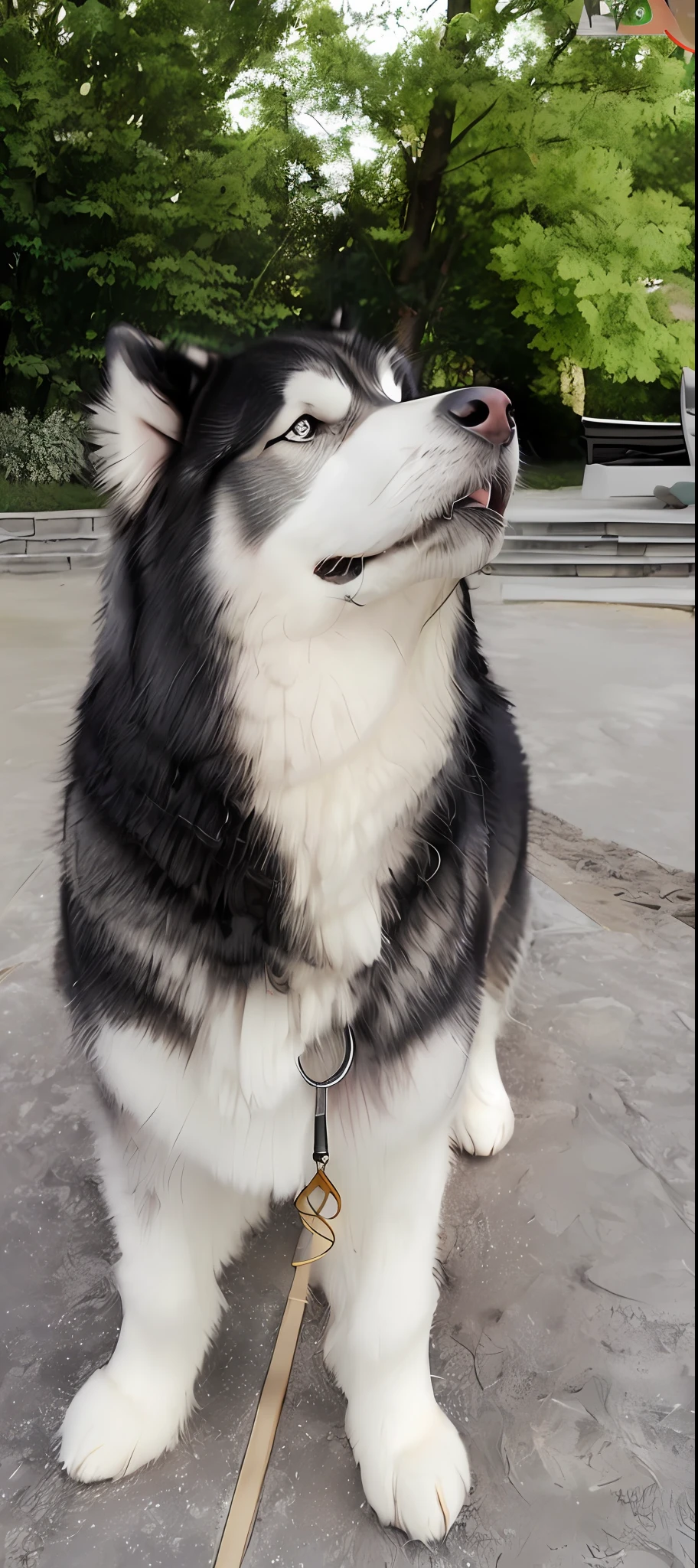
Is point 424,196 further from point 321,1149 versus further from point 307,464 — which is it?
point 321,1149

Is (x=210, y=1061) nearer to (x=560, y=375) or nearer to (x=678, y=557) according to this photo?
(x=560, y=375)

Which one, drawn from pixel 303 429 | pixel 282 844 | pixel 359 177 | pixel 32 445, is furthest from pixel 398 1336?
pixel 32 445

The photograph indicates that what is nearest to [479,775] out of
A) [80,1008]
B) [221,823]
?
[221,823]

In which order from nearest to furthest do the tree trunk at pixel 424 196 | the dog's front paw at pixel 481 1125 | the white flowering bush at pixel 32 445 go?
the dog's front paw at pixel 481 1125
the tree trunk at pixel 424 196
the white flowering bush at pixel 32 445

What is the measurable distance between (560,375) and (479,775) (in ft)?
9.57

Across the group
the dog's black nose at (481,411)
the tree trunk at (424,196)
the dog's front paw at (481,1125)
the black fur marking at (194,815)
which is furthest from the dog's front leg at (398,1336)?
the tree trunk at (424,196)

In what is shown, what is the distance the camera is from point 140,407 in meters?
0.73

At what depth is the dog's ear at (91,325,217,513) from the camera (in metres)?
0.70

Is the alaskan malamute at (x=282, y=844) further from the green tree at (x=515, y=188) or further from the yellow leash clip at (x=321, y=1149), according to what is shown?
the green tree at (x=515, y=188)

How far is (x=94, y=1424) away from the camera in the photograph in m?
0.92

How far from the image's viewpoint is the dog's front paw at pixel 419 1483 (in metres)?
0.86

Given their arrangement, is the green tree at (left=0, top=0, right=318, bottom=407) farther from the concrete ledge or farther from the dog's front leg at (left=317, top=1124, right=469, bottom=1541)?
the dog's front leg at (left=317, top=1124, right=469, bottom=1541)

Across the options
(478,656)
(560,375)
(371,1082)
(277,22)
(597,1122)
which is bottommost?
(597,1122)

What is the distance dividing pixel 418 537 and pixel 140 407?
0.26m
